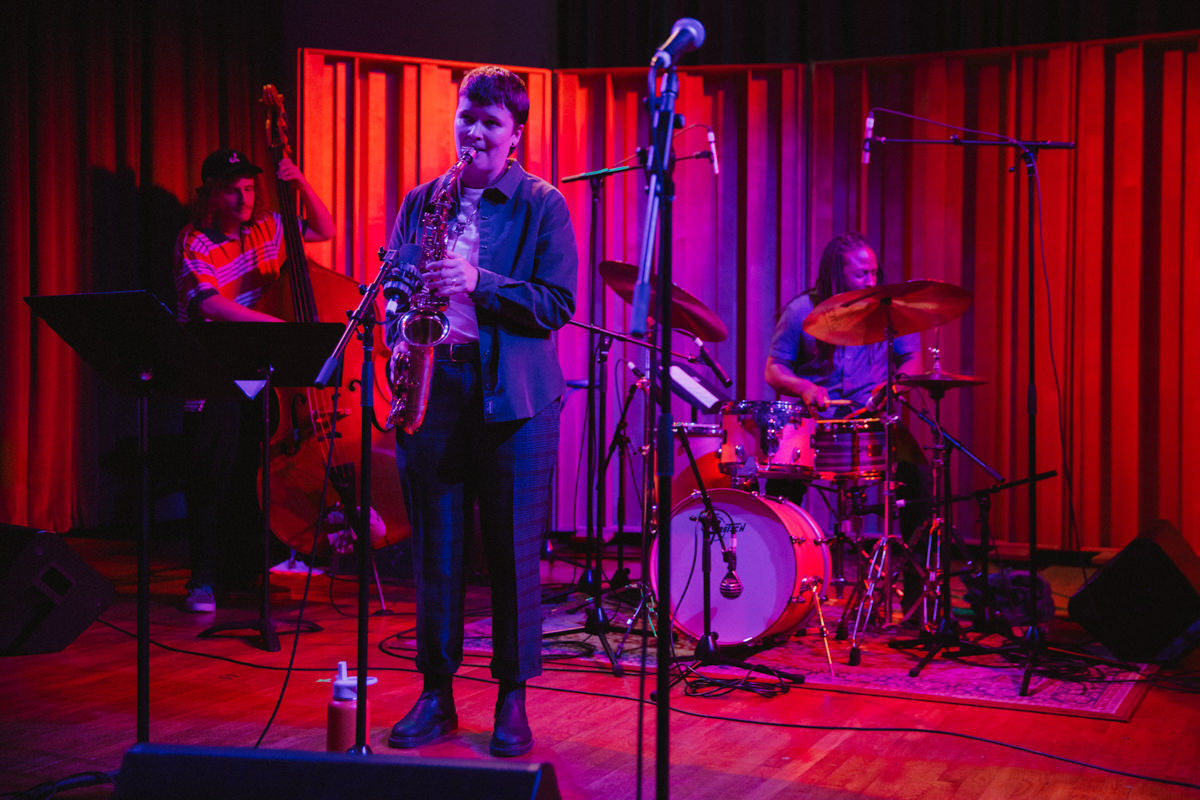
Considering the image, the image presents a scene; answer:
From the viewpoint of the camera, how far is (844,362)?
4.79m

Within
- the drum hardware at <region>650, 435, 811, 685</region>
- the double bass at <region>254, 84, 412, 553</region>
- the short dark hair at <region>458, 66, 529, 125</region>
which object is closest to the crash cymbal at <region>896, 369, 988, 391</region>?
the drum hardware at <region>650, 435, 811, 685</region>

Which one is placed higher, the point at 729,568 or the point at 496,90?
the point at 496,90

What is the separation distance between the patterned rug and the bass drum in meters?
0.10

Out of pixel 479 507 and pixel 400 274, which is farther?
pixel 479 507

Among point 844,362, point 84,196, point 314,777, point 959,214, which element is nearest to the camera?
point 314,777

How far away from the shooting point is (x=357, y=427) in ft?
15.1

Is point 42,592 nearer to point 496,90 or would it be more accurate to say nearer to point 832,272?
point 496,90

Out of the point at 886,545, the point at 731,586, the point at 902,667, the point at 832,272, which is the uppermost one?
the point at 832,272

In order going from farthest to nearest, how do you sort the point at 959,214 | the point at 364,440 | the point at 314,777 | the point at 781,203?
the point at 781,203
the point at 959,214
the point at 364,440
the point at 314,777

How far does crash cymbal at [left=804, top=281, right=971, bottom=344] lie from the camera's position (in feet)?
12.3

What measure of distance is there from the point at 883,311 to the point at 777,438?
0.64m

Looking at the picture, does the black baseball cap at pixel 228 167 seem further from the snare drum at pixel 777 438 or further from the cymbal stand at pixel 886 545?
the cymbal stand at pixel 886 545

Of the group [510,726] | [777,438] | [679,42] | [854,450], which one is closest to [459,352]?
[510,726]

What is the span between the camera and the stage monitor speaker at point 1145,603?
3.82m
